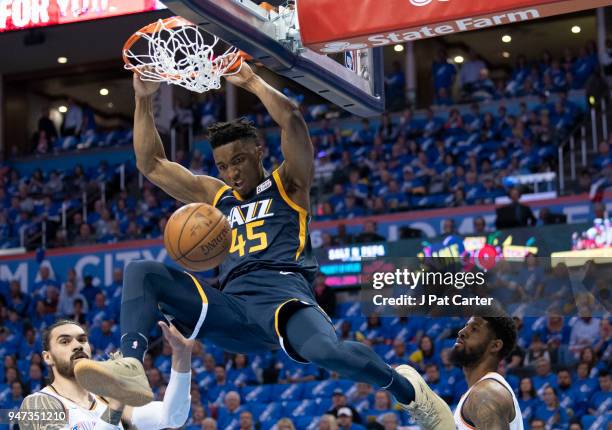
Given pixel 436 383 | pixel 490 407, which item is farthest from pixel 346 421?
pixel 490 407

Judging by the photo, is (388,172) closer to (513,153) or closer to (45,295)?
(513,153)

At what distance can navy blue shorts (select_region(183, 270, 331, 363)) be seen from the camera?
557cm

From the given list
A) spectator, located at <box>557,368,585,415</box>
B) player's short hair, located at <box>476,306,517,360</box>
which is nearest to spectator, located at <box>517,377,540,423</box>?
spectator, located at <box>557,368,585,415</box>

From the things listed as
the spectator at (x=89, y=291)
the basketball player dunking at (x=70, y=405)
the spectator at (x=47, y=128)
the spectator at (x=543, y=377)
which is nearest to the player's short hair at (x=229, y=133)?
the basketball player dunking at (x=70, y=405)

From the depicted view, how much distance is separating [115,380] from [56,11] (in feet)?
43.1

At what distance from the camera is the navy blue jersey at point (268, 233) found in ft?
19.3

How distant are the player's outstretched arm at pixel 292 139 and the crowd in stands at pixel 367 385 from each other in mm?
5831

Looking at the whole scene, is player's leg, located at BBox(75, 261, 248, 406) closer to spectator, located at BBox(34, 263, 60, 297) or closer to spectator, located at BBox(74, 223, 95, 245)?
spectator, located at BBox(34, 263, 60, 297)

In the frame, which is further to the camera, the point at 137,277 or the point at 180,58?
the point at 180,58

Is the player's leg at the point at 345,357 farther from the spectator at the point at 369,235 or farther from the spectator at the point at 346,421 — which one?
the spectator at the point at 369,235

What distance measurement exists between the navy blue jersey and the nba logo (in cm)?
101

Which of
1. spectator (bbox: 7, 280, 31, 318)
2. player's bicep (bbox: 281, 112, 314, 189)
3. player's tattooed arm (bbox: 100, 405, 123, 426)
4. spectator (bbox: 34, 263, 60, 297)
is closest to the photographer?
player's bicep (bbox: 281, 112, 314, 189)

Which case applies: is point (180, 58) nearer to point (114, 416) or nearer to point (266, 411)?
point (114, 416)

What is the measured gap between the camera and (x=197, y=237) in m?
5.34
